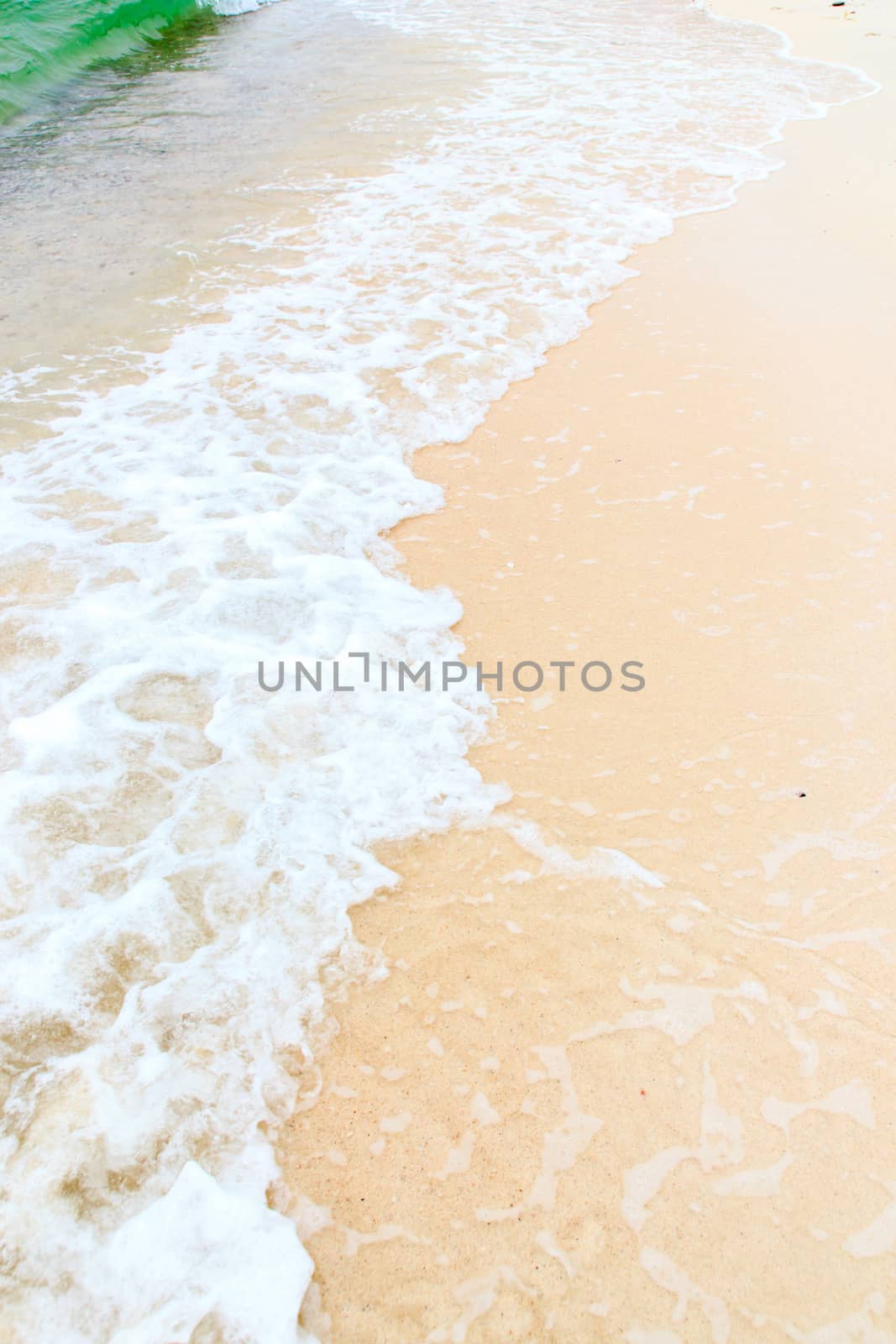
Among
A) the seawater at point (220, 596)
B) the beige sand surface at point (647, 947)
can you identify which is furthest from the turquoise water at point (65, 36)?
the beige sand surface at point (647, 947)

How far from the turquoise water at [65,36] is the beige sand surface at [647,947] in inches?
442

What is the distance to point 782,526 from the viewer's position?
4.10 metres

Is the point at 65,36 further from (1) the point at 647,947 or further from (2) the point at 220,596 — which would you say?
(1) the point at 647,947

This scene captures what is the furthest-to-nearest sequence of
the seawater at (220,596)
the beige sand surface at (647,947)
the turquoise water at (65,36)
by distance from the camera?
the turquoise water at (65,36) → the seawater at (220,596) → the beige sand surface at (647,947)

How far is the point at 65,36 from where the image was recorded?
13.5 m

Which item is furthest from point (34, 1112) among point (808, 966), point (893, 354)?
point (893, 354)

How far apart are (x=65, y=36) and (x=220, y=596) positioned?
14.5 metres

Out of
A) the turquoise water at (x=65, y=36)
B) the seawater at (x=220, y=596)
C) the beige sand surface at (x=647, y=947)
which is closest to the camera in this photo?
the beige sand surface at (x=647, y=947)

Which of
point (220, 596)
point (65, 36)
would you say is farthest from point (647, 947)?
point (65, 36)

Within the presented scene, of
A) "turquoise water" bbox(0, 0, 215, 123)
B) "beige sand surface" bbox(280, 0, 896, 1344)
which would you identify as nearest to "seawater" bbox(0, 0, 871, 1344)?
"beige sand surface" bbox(280, 0, 896, 1344)

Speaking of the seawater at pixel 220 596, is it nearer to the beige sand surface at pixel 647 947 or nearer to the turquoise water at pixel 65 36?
the beige sand surface at pixel 647 947

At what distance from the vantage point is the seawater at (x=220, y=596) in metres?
2.07

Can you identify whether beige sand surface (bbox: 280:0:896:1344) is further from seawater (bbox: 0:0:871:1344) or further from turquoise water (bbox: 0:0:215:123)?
turquoise water (bbox: 0:0:215:123)

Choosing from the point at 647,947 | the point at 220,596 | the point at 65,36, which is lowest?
the point at 647,947
